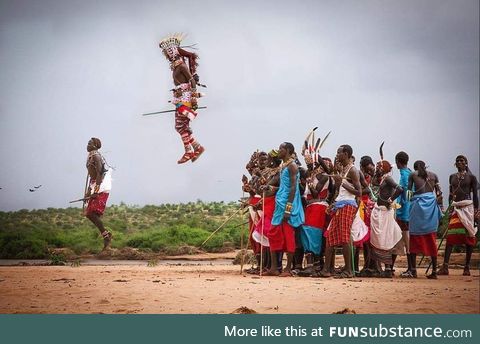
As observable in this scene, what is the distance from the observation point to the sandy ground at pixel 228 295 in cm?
738

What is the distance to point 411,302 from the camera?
7.66 meters

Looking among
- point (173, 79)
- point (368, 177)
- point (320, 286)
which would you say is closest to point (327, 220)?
point (368, 177)

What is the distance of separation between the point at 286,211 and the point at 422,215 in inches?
84.7

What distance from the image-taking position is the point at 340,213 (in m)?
9.74

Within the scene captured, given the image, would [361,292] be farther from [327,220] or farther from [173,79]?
[173,79]

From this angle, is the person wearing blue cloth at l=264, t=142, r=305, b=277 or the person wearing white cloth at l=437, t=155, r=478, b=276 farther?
the person wearing white cloth at l=437, t=155, r=478, b=276

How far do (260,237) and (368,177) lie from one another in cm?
196

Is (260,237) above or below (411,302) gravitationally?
above

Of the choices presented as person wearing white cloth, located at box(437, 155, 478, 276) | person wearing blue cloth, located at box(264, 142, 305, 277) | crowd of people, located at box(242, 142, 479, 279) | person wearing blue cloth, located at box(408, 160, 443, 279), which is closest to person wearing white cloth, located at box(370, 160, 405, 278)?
crowd of people, located at box(242, 142, 479, 279)

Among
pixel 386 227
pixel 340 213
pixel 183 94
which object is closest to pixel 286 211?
pixel 340 213

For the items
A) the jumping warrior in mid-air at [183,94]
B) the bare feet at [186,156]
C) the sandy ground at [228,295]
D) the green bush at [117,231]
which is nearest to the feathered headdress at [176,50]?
the jumping warrior in mid-air at [183,94]

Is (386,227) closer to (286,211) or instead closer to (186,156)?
(286,211)

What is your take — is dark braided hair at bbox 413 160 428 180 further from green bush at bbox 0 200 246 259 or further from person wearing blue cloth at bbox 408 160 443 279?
green bush at bbox 0 200 246 259

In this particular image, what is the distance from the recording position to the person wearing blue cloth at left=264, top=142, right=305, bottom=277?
10.1 meters
